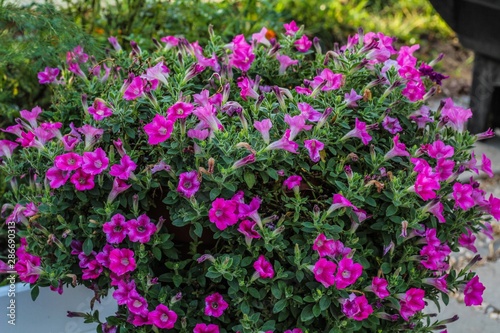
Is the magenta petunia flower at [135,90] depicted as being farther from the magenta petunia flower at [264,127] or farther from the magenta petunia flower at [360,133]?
the magenta petunia flower at [360,133]

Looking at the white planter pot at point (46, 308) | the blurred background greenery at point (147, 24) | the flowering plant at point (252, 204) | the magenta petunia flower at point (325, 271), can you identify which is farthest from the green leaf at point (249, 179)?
the blurred background greenery at point (147, 24)

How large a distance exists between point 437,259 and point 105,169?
82cm

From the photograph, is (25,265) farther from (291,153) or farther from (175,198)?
(291,153)

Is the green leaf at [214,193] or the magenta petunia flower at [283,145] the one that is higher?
the magenta petunia flower at [283,145]

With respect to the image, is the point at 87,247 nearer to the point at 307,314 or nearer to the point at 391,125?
the point at 307,314

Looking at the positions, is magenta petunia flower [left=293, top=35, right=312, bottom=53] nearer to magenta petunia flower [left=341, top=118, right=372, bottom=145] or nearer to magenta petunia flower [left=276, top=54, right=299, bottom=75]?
magenta petunia flower [left=276, top=54, right=299, bottom=75]

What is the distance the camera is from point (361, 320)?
5.74 feet

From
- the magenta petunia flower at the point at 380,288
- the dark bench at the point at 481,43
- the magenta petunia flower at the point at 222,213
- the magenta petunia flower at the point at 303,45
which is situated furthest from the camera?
the dark bench at the point at 481,43

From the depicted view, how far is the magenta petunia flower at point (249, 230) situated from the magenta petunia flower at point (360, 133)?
32 centimetres

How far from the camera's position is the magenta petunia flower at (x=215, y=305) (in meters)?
1.72

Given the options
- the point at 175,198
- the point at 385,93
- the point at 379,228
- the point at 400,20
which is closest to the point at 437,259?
the point at 379,228

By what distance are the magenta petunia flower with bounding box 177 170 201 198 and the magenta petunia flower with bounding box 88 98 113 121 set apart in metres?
0.27

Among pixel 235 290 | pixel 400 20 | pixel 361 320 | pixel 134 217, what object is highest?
pixel 134 217

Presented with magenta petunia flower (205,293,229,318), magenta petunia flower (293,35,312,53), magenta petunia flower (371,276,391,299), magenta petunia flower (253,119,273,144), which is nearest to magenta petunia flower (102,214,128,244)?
magenta petunia flower (205,293,229,318)
